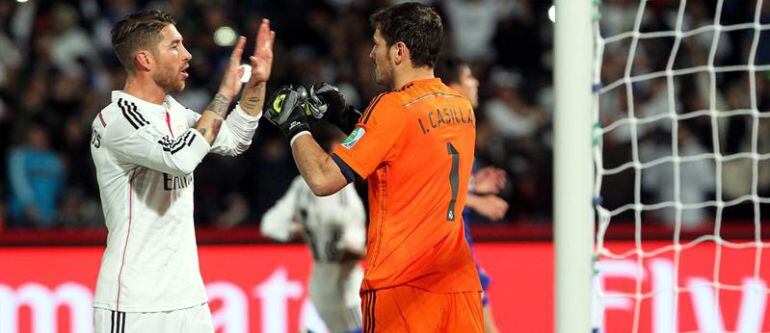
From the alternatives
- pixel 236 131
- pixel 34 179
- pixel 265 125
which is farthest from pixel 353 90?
pixel 236 131

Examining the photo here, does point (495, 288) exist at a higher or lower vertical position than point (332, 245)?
lower

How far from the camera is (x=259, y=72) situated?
493 cm

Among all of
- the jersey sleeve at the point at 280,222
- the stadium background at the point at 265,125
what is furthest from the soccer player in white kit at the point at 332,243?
the stadium background at the point at 265,125

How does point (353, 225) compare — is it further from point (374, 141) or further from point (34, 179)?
point (34, 179)

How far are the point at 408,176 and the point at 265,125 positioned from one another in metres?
6.42

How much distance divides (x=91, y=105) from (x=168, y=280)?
22.6 ft

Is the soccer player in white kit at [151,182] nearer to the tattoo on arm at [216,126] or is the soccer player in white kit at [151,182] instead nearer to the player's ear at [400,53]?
the tattoo on arm at [216,126]

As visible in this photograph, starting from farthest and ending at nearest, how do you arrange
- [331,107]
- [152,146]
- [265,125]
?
[265,125]
[331,107]
[152,146]

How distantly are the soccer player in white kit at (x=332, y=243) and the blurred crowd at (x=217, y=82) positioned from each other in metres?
2.46

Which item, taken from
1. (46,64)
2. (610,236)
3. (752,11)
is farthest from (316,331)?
(752,11)

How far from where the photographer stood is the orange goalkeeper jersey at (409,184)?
471cm

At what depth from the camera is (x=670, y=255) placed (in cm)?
821

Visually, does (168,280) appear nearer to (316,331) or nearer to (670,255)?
(316,331)

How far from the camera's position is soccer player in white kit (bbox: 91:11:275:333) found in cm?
472
